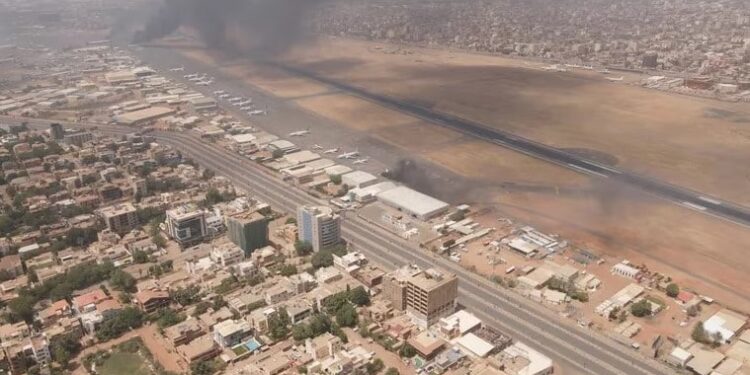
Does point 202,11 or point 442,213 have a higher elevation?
point 202,11

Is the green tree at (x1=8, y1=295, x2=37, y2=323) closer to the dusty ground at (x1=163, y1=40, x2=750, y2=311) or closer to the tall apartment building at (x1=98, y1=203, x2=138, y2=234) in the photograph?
the tall apartment building at (x1=98, y1=203, x2=138, y2=234)

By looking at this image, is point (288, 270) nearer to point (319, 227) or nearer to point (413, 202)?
point (319, 227)

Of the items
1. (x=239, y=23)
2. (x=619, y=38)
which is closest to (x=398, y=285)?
(x=619, y=38)

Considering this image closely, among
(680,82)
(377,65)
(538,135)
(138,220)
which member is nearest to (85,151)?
(138,220)

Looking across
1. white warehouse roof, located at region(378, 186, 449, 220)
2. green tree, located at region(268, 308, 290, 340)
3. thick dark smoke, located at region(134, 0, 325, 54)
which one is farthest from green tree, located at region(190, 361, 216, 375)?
thick dark smoke, located at region(134, 0, 325, 54)

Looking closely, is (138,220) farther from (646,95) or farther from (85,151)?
(646,95)

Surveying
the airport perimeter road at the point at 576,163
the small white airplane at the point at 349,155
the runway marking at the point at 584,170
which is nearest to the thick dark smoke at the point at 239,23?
the airport perimeter road at the point at 576,163
